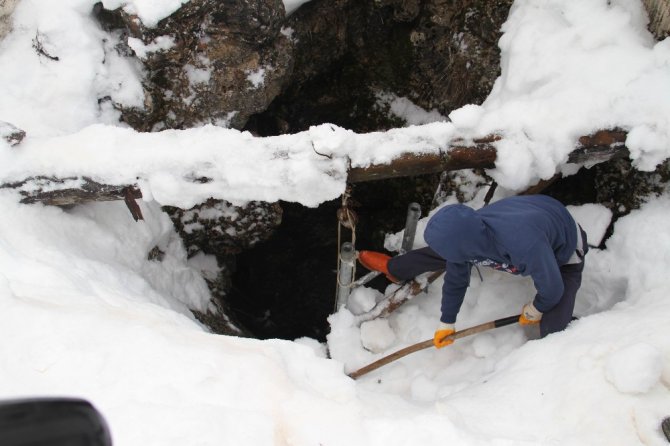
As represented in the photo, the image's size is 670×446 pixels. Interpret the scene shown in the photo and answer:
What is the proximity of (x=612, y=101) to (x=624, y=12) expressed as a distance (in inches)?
30.9

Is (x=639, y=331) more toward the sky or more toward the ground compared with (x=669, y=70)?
more toward the ground

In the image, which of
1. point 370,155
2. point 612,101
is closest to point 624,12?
point 612,101

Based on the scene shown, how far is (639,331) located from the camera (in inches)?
96.5

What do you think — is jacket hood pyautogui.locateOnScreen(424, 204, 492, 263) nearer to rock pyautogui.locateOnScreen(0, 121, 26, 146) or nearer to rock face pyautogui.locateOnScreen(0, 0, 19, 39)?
rock pyautogui.locateOnScreen(0, 121, 26, 146)

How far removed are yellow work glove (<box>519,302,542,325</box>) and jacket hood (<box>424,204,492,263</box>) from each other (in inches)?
24.5

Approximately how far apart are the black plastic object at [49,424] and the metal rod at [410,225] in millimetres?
2924

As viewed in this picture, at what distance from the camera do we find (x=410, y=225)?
12.4 ft

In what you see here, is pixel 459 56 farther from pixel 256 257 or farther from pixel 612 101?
pixel 256 257

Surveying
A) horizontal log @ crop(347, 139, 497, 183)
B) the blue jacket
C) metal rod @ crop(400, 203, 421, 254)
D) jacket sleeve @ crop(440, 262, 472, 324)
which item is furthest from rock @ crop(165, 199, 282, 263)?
the blue jacket

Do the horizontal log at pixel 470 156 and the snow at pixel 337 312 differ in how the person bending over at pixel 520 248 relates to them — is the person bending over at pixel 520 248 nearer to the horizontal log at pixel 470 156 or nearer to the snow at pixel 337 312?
the snow at pixel 337 312

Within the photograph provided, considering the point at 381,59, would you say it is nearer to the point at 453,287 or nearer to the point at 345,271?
the point at 345,271

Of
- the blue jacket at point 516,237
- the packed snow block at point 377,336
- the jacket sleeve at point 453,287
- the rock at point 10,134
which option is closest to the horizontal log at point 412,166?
the rock at point 10,134

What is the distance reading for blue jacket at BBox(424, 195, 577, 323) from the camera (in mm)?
2572

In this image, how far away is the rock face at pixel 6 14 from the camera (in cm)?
372
